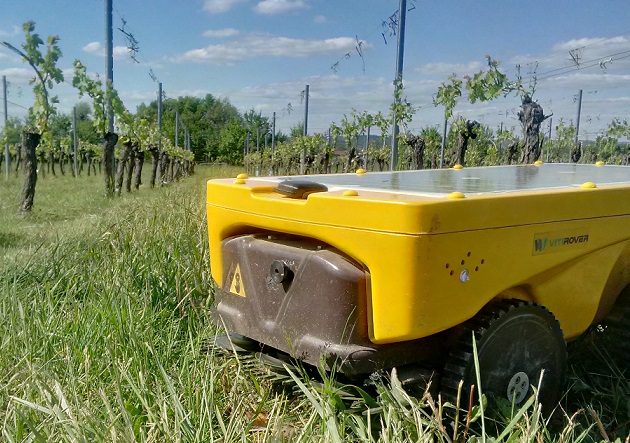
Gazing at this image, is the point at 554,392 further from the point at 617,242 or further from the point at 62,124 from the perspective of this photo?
the point at 62,124

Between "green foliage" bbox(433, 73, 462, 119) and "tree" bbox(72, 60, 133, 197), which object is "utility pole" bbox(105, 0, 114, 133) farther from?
"green foliage" bbox(433, 73, 462, 119)

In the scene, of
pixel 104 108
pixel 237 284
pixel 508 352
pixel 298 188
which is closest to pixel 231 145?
pixel 104 108

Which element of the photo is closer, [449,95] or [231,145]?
[449,95]

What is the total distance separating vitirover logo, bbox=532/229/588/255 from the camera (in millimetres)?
2629

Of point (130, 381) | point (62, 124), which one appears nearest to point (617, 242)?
point (130, 381)

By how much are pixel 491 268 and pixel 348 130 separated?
18931mm

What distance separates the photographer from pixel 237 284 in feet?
9.53

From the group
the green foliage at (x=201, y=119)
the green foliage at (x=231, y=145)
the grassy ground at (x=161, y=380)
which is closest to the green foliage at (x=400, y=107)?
the grassy ground at (x=161, y=380)

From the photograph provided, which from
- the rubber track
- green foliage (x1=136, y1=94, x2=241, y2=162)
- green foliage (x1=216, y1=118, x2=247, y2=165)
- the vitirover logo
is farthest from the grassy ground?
green foliage (x1=216, y1=118, x2=247, y2=165)

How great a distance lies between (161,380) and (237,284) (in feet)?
1.75

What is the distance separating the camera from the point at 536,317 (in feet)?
8.74

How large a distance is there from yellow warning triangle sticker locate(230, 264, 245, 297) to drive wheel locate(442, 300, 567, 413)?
938 millimetres

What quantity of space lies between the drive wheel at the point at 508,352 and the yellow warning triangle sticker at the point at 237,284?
36.9 inches

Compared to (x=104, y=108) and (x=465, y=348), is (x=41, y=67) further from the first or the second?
(x=465, y=348)
